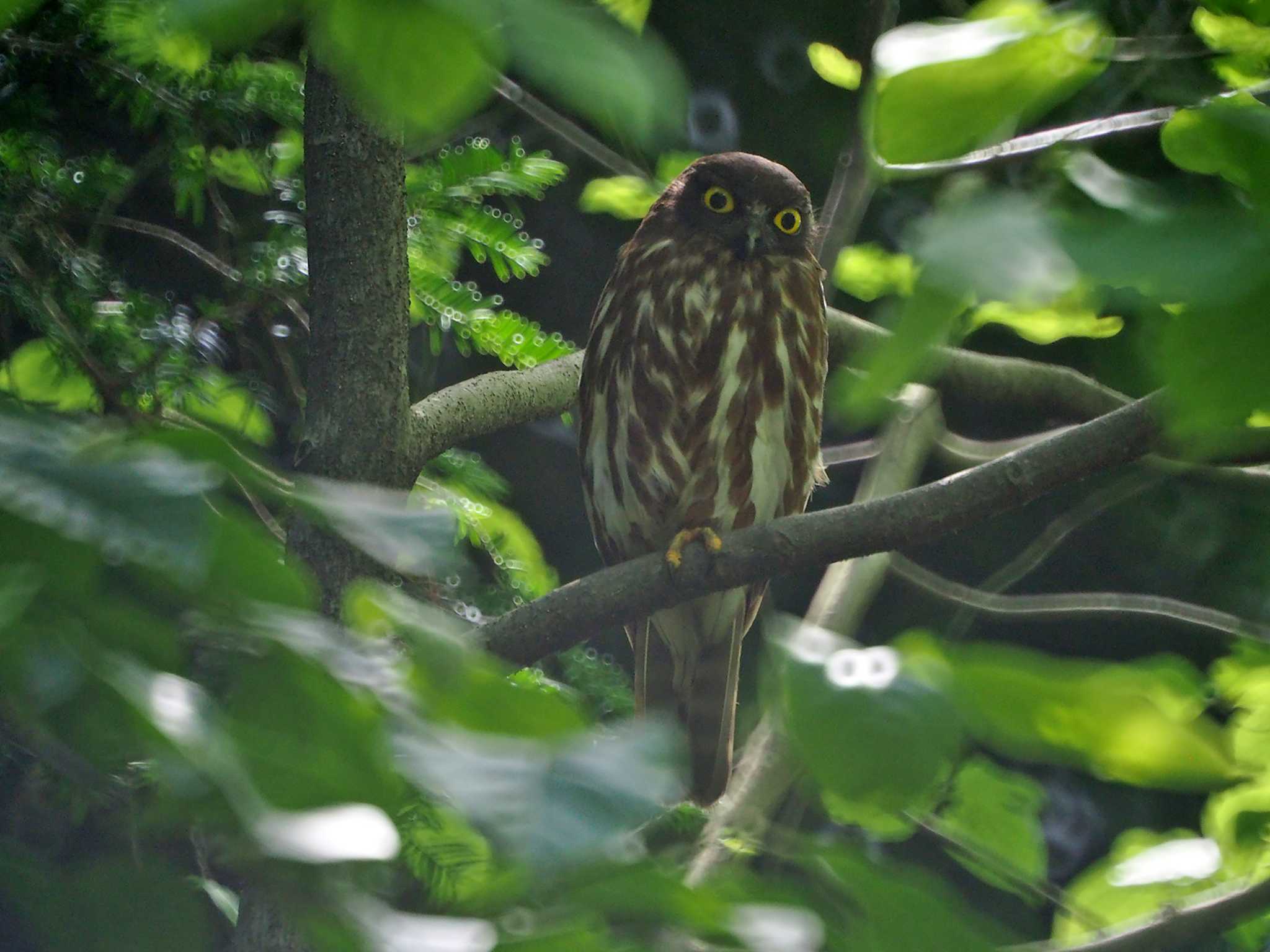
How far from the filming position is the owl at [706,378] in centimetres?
265

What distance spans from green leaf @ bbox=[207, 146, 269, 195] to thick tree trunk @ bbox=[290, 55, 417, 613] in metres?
0.27

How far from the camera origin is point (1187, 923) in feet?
3.27

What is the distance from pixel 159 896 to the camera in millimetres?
410

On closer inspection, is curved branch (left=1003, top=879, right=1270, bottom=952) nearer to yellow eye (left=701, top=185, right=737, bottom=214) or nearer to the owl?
the owl

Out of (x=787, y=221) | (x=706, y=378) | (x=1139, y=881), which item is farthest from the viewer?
(x=787, y=221)

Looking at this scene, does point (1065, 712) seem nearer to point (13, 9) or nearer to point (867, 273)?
point (13, 9)

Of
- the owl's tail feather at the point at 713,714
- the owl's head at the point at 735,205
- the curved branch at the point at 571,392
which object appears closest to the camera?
the curved branch at the point at 571,392

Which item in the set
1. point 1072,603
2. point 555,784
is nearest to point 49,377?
point 555,784

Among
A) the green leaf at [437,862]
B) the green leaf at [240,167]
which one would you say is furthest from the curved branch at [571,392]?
the green leaf at [437,862]

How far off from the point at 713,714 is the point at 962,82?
238cm

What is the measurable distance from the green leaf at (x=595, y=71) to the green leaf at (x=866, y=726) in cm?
17

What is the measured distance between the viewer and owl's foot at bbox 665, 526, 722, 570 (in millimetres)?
1920

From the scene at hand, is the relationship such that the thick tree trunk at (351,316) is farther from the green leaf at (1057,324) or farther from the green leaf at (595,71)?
the green leaf at (595,71)

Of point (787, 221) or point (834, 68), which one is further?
point (787, 221)
